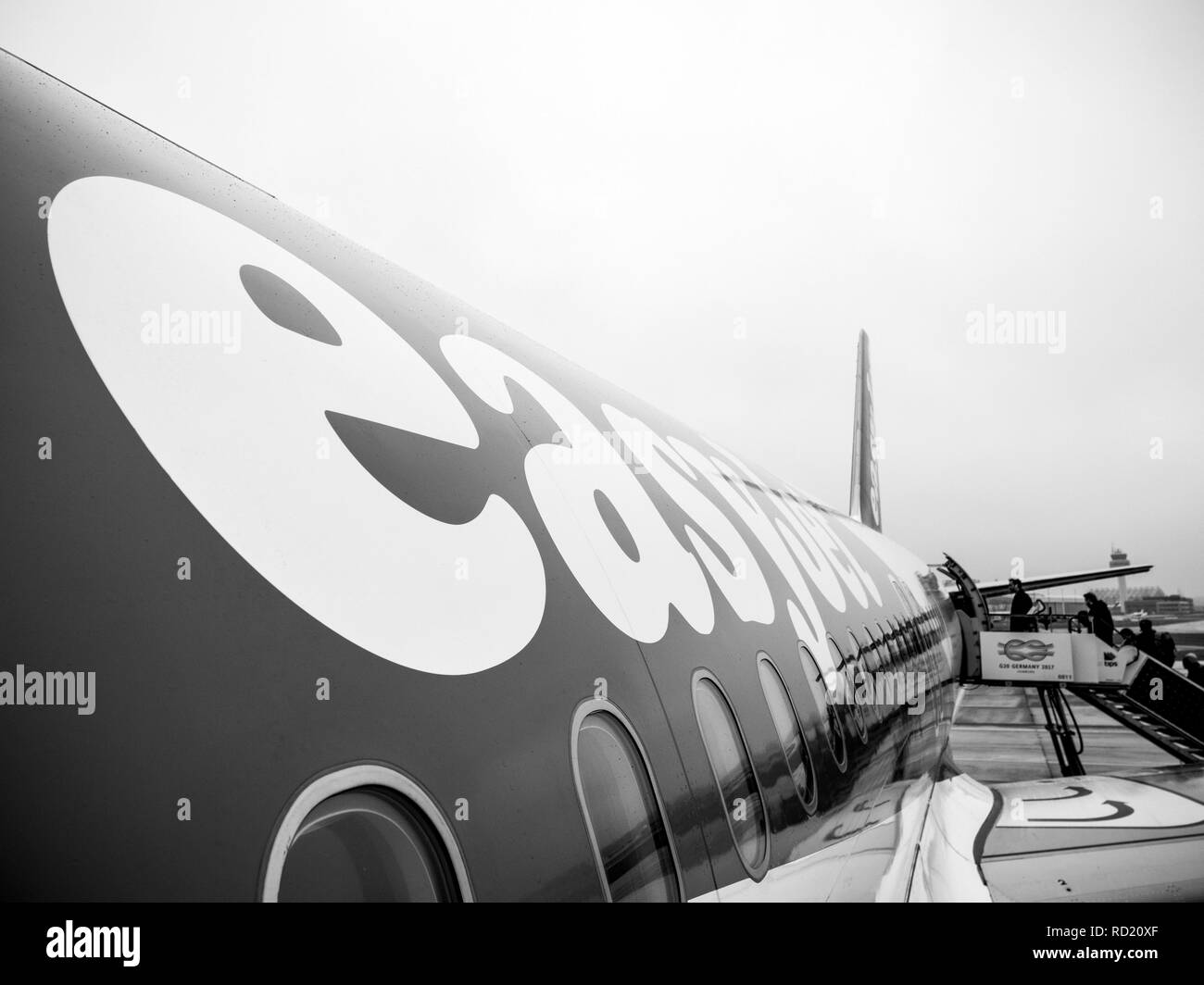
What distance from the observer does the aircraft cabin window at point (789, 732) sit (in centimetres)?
308

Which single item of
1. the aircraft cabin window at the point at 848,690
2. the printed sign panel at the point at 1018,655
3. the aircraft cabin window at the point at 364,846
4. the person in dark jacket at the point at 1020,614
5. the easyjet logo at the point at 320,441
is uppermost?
the easyjet logo at the point at 320,441

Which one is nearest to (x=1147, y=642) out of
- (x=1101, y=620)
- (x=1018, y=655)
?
(x=1101, y=620)

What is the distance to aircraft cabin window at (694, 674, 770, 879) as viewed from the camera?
2.37 m

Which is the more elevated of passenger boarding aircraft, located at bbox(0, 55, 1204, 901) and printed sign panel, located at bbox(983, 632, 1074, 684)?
passenger boarding aircraft, located at bbox(0, 55, 1204, 901)

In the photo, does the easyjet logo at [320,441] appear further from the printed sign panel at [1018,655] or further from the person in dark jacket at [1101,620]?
the person in dark jacket at [1101,620]

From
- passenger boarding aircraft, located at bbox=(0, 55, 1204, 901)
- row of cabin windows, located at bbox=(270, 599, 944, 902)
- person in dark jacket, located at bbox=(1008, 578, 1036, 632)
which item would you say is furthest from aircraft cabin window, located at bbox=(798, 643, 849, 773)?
person in dark jacket, located at bbox=(1008, 578, 1036, 632)

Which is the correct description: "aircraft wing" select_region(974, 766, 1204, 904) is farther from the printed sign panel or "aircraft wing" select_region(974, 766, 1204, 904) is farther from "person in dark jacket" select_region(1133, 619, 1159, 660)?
"person in dark jacket" select_region(1133, 619, 1159, 660)

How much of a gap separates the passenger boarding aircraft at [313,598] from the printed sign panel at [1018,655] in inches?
607

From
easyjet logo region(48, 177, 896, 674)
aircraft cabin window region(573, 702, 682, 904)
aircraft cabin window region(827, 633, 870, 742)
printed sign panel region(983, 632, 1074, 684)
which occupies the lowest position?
printed sign panel region(983, 632, 1074, 684)

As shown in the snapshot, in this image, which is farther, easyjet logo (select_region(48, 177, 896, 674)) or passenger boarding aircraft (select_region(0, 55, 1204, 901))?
easyjet logo (select_region(48, 177, 896, 674))

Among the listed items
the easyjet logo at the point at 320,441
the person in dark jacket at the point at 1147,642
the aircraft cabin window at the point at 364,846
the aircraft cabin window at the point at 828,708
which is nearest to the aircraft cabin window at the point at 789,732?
the aircraft cabin window at the point at 828,708

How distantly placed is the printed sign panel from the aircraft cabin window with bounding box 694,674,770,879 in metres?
15.8

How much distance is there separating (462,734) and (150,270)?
1.02 meters

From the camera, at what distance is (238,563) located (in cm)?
130
